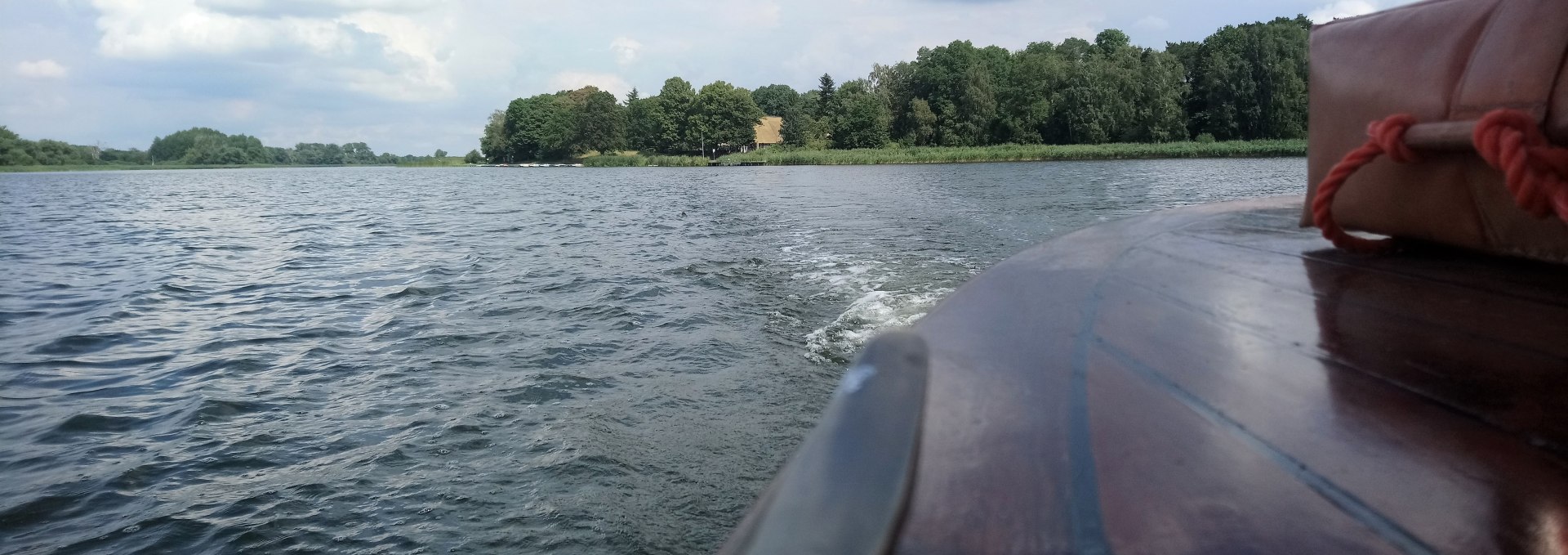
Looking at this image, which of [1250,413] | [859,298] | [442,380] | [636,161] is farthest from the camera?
[636,161]

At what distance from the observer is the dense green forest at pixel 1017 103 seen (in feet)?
173

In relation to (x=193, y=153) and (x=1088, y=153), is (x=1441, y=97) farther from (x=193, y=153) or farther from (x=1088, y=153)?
(x=193, y=153)

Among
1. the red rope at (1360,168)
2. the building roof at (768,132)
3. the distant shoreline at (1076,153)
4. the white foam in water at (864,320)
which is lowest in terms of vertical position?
the white foam in water at (864,320)

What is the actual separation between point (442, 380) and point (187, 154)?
149713 mm

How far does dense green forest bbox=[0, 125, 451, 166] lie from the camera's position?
3568 inches

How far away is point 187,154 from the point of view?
130 metres

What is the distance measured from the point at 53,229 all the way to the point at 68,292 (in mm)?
13138

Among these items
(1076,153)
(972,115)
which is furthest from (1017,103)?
Result: (1076,153)

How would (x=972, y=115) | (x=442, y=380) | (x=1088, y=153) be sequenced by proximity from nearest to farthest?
(x=442, y=380)
(x=1088, y=153)
(x=972, y=115)

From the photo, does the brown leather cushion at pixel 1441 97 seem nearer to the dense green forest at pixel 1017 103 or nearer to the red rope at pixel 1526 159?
the red rope at pixel 1526 159

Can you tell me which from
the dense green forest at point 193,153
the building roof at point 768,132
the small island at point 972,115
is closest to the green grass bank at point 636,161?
the small island at point 972,115

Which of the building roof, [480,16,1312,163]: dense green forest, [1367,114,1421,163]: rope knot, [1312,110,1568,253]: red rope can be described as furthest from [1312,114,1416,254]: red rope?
the building roof

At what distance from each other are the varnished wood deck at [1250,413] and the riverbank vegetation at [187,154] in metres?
112

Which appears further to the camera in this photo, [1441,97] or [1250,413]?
[1441,97]
